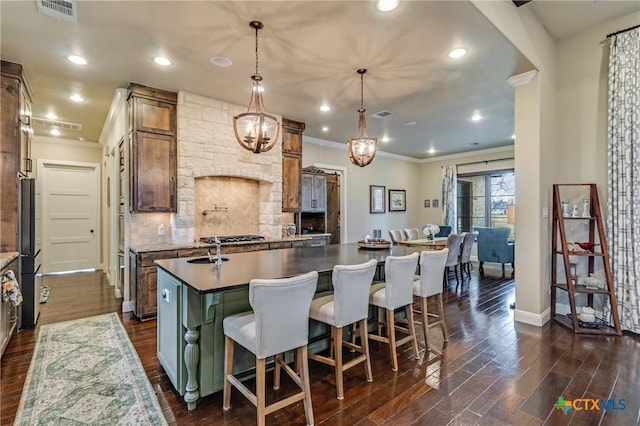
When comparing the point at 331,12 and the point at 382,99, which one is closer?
the point at 331,12

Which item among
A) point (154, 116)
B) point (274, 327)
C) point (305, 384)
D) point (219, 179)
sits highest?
point (154, 116)

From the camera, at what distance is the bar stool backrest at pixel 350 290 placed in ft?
7.19

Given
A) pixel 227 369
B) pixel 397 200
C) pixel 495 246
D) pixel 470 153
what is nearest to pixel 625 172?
pixel 495 246

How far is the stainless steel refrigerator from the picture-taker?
11.5 feet

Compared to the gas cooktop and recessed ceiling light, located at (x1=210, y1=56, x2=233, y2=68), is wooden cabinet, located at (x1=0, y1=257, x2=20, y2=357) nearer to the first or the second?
the gas cooktop

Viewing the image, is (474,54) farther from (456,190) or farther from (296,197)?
(456,190)

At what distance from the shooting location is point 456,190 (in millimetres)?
8875

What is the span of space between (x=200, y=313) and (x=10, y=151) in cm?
321

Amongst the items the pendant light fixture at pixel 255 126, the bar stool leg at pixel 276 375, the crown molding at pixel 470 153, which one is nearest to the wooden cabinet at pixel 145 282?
the pendant light fixture at pixel 255 126

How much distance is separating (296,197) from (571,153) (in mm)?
4056

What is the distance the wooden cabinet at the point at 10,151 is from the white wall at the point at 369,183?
4654 mm

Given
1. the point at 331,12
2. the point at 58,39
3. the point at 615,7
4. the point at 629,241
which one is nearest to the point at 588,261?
the point at 629,241

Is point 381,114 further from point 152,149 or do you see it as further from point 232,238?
point 152,149

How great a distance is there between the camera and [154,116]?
4.17m
